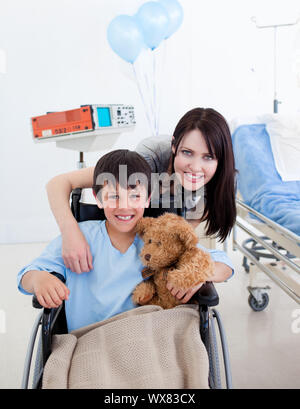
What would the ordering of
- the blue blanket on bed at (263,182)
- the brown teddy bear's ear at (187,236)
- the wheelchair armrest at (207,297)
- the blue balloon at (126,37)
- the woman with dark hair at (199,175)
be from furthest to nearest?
1. the blue balloon at (126,37)
2. the blue blanket on bed at (263,182)
3. the woman with dark hair at (199,175)
4. the brown teddy bear's ear at (187,236)
5. the wheelchair armrest at (207,297)

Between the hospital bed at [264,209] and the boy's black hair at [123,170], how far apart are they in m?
0.65

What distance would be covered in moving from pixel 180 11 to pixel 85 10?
0.75 m

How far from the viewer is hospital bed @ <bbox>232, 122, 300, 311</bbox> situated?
5.05ft

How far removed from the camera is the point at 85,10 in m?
2.93

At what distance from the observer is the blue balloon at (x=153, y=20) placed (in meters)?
2.63

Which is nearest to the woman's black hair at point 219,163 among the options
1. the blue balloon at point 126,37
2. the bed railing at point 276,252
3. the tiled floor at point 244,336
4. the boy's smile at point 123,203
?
the bed railing at point 276,252

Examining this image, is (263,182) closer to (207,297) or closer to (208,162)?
(208,162)

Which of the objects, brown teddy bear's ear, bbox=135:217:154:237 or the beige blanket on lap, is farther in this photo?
brown teddy bear's ear, bbox=135:217:154:237

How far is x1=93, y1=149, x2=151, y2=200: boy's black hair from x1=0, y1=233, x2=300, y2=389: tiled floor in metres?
0.95

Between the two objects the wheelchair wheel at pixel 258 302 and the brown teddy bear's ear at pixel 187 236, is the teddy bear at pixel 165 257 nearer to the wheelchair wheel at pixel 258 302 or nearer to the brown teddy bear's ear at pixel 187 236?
the brown teddy bear's ear at pixel 187 236

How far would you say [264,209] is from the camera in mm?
1775

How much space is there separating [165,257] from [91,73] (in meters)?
2.35

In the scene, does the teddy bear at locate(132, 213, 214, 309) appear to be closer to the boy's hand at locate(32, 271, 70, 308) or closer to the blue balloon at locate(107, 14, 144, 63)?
the boy's hand at locate(32, 271, 70, 308)

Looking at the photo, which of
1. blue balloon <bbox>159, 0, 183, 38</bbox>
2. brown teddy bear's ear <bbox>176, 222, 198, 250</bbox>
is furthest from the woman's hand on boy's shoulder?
blue balloon <bbox>159, 0, 183, 38</bbox>
